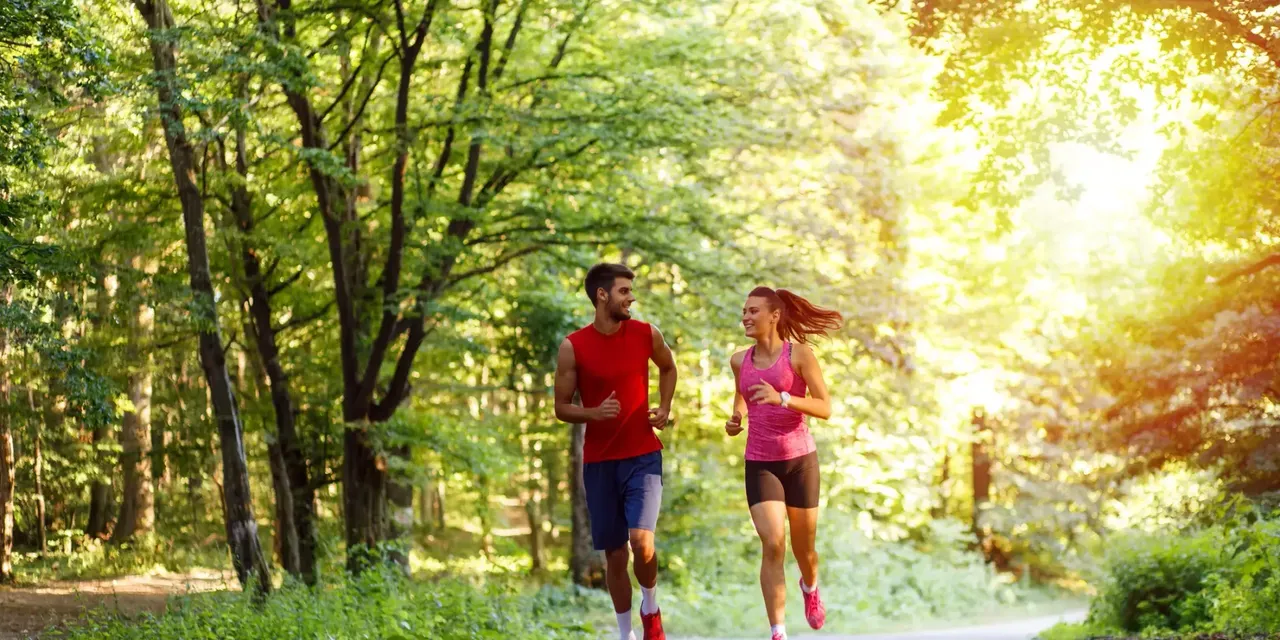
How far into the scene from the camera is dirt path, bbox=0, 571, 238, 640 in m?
11.9

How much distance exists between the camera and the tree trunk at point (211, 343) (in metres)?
12.7

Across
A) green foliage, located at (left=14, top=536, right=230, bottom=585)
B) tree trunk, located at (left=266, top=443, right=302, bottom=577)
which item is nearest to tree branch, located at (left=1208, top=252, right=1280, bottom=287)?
tree trunk, located at (left=266, top=443, right=302, bottom=577)

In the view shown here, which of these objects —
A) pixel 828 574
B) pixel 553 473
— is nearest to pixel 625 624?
pixel 828 574

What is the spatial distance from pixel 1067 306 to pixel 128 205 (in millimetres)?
20530

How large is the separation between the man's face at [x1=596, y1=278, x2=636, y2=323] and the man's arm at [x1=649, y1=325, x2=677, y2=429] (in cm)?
20

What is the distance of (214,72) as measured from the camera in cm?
1230

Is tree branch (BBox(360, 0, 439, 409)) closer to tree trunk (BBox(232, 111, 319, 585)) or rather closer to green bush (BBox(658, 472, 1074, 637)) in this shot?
tree trunk (BBox(232, 111, 319, 585))

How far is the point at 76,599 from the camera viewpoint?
14.8m

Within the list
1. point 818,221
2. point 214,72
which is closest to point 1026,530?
point 818,221

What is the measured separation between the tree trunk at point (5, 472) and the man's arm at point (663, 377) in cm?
1118

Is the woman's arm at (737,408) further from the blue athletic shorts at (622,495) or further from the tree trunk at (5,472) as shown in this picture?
the tree trunk at (5,472)

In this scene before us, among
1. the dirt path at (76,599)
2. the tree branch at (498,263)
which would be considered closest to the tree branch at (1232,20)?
the dirt path at (76,599)

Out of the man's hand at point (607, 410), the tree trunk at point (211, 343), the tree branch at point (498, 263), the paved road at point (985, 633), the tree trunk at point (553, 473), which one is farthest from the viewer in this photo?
the tree trunk at point (553, 473)

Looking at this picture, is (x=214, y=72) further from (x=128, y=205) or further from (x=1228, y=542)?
(x=1228, y=542)
